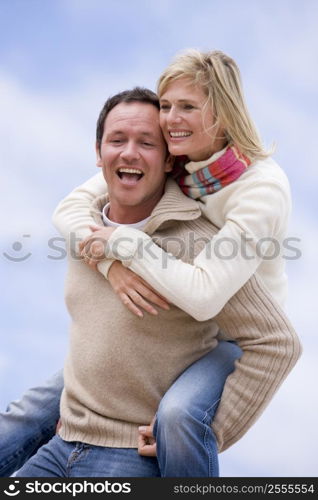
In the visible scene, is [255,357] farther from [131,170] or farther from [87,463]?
[131,170]

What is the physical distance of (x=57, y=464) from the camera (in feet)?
9.96

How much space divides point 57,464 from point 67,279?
77 centimetres

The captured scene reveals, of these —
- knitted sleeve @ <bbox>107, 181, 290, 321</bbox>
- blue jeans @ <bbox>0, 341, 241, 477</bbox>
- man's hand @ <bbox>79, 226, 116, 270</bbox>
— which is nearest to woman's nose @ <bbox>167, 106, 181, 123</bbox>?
knitted sleeve @ <bbox>107, 181, 290, 321</bbox>

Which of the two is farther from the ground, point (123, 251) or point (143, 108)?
point (143, 108)

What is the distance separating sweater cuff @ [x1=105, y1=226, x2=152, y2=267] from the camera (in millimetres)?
2797

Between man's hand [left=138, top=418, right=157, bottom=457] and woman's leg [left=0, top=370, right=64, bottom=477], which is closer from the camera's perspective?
man's hand [left=138, top=418, right=157, bottom=457]

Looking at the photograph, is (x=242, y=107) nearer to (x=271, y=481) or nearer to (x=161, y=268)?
(x=161, y=268)

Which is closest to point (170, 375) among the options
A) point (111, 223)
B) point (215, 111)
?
point (111, 223)

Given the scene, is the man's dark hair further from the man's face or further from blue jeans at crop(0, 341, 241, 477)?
blue jeans at crop(0, 341, 241, 477)

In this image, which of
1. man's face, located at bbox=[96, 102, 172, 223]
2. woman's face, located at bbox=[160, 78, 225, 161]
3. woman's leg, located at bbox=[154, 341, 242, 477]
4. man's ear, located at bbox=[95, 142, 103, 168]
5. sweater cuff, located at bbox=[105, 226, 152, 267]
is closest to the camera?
woman's leg, located at bbox=[154, 341, 242, 477]

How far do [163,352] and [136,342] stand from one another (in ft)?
0.38

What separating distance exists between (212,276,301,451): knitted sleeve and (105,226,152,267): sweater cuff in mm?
401

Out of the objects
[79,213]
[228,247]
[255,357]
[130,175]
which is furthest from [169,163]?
[255,357]

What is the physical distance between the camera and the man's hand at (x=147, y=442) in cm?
282
